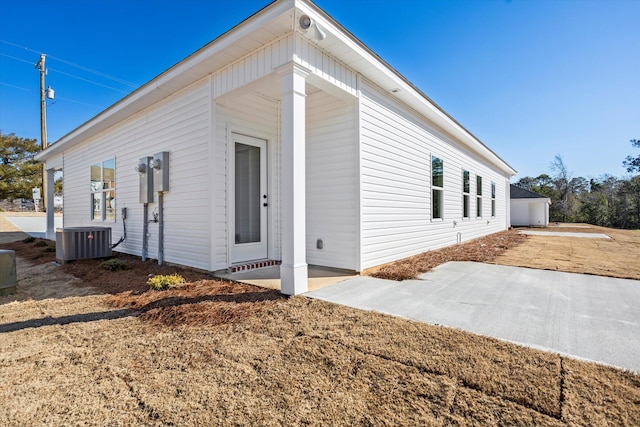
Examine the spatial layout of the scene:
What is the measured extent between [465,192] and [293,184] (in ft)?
24.5

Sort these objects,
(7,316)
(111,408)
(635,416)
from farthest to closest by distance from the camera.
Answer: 1. (7,316)
2. (111,408)
3. (635,416)

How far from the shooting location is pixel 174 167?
5.38 meters

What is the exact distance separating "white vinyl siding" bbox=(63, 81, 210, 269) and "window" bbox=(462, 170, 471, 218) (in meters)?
7.56

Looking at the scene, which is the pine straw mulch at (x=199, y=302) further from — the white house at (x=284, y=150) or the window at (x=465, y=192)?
the window at (x=465, y=192)

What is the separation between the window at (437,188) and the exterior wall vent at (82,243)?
23.9ft

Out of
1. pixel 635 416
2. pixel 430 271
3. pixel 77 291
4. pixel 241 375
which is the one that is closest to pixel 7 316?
pixel 77 291

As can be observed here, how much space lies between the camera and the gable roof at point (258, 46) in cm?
334

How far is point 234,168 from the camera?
4953 millimetres

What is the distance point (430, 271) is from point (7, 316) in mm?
5357

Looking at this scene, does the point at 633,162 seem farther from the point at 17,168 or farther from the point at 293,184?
the point at 17,168

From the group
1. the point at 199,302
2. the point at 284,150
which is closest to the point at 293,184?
the point at 284,150

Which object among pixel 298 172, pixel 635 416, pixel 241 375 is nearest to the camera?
pixel 635 416

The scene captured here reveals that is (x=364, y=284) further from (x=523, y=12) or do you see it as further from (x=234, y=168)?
(x=523, y=12)

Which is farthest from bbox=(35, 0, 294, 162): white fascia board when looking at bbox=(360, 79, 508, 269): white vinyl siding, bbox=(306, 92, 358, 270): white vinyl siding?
bbox=(360, 79, 508, 269): white vinyl siding
